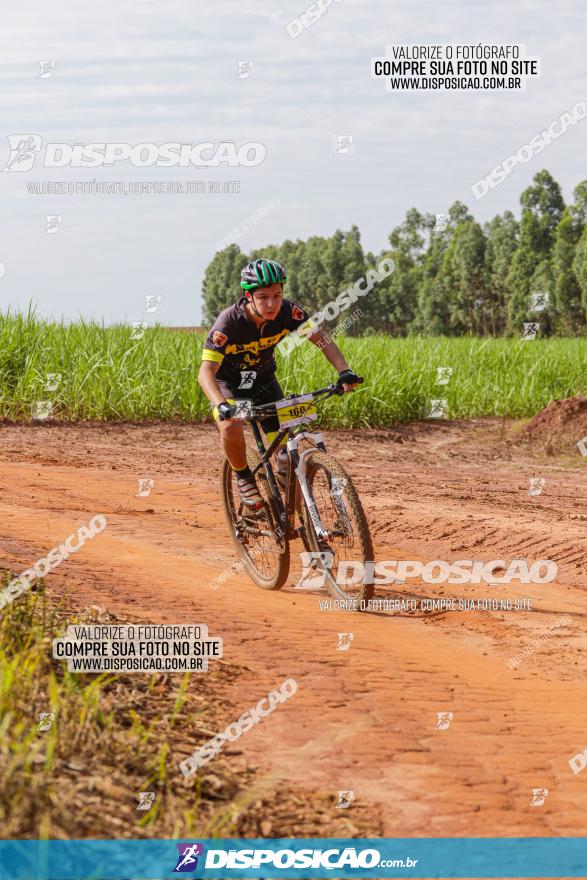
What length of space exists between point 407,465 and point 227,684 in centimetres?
956

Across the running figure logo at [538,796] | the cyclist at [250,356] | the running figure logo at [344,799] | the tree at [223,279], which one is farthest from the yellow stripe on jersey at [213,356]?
the tree at [223,279]

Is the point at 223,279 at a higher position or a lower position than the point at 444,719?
higher

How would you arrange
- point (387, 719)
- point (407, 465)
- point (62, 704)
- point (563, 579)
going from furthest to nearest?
point (407, 465)
point (563, 579)
point (387, 719)
point (62, 704)

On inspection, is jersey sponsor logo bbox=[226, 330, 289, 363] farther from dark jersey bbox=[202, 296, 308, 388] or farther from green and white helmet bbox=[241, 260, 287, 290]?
green and white helmet bbox=[241, 260, 287, 290]

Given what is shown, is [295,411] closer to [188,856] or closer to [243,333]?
[243,333]

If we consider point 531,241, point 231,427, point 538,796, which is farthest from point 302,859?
point 531,241

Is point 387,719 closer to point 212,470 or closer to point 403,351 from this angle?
point 212,470

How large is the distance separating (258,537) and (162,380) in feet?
32.2

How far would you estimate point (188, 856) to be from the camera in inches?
137

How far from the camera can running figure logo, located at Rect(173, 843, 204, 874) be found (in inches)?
135

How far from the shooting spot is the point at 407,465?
47.2 ft

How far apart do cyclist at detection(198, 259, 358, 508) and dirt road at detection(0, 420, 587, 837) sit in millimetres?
1060

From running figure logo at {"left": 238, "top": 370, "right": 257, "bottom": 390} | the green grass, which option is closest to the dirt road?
running figure logo at {"left": 238, "top": 370, "right": 257, "bottom": 390}

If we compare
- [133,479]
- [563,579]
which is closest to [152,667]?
[563,579]
